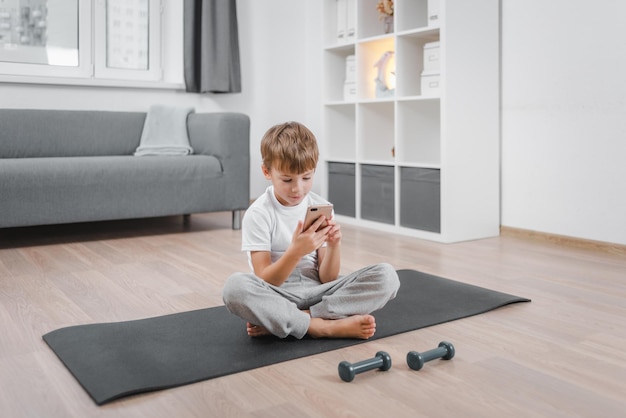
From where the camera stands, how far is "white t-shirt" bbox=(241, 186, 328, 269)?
5.55ft

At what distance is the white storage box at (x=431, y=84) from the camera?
128 inches

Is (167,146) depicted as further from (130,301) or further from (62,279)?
(130,301)

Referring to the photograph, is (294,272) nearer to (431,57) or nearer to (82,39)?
(431,57)

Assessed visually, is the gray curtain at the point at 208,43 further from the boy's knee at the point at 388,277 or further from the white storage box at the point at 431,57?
the boy's knee at the point at 388,277

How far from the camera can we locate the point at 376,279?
5.55ft

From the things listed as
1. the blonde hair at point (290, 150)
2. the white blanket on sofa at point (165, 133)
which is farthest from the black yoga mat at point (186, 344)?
the white blanket on sofa at point (165, 133)

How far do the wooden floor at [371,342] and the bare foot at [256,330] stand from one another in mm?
176

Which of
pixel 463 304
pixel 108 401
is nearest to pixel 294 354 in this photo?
pixel 108 401

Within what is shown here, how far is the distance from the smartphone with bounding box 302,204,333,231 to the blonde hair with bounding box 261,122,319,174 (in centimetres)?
11

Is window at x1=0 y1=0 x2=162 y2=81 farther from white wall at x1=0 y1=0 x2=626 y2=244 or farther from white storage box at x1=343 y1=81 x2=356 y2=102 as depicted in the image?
white storage box at x1=343 y1=81 x2=356 y2=102

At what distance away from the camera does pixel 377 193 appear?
12.0ft

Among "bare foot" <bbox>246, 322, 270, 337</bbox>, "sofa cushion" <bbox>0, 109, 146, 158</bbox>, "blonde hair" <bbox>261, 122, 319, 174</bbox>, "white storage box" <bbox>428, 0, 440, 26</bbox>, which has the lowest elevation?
"bare foot" <bbox>246, 322, 270, 337</bbox>

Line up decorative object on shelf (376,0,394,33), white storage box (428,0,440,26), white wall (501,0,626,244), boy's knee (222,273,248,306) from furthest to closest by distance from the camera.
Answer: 1. decorative object on shelf (376,0,394,33)
2. white storage box (428,0,440,26)
3. white wall (501,0,626,244)
4. boy's knee (222,273,248,306)

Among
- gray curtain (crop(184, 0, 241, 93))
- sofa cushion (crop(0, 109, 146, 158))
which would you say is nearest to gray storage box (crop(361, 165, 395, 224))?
gray curtain (crop(184, 0, 241, 93))
